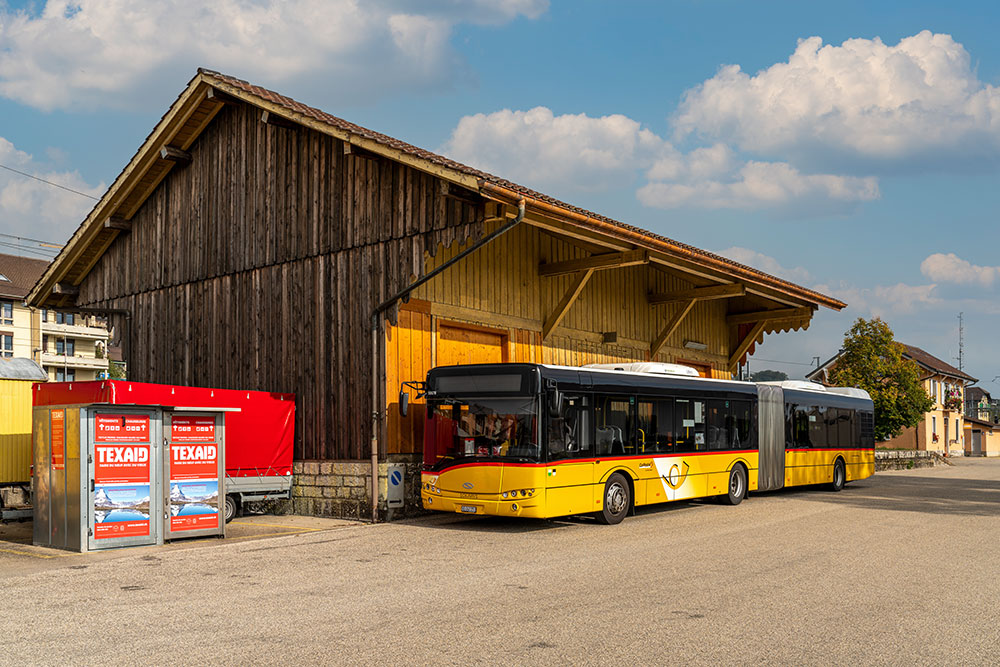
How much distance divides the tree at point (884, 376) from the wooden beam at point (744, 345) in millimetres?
20962

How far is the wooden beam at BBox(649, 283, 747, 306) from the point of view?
22.8 metres

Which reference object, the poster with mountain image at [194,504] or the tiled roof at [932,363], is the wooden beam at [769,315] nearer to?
the poster with mountain image at [194,504]

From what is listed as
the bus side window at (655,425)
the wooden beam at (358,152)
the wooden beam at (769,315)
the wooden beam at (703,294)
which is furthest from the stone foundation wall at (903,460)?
the wooden beam at (358,152)

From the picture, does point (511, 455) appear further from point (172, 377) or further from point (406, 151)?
point (172, 377)

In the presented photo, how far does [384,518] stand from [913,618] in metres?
10.1

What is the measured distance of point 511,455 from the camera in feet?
46.2

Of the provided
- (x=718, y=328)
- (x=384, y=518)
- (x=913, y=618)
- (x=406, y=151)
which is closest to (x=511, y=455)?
(x=384, y=518)

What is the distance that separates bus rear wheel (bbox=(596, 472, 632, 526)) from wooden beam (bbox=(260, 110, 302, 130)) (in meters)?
9.03

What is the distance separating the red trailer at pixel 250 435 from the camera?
15.0 metres

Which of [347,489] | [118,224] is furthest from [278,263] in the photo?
[118,224]

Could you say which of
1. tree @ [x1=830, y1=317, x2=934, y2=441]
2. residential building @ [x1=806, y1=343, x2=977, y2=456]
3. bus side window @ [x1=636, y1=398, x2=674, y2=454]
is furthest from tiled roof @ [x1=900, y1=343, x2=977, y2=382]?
bus side window @ [x1=636, y1=398, x2=674, y2=454]

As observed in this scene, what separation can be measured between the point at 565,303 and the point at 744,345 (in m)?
10.9

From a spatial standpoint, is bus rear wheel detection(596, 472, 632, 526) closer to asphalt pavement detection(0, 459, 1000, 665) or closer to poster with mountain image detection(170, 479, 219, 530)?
asphalt pavement detection(0, 459, 1000, 665)

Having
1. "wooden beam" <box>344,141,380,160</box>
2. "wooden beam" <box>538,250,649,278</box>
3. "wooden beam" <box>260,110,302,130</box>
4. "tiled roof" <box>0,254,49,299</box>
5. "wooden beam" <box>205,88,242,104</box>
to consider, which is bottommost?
"wooden beam" <box>538,250,649,278</box>
